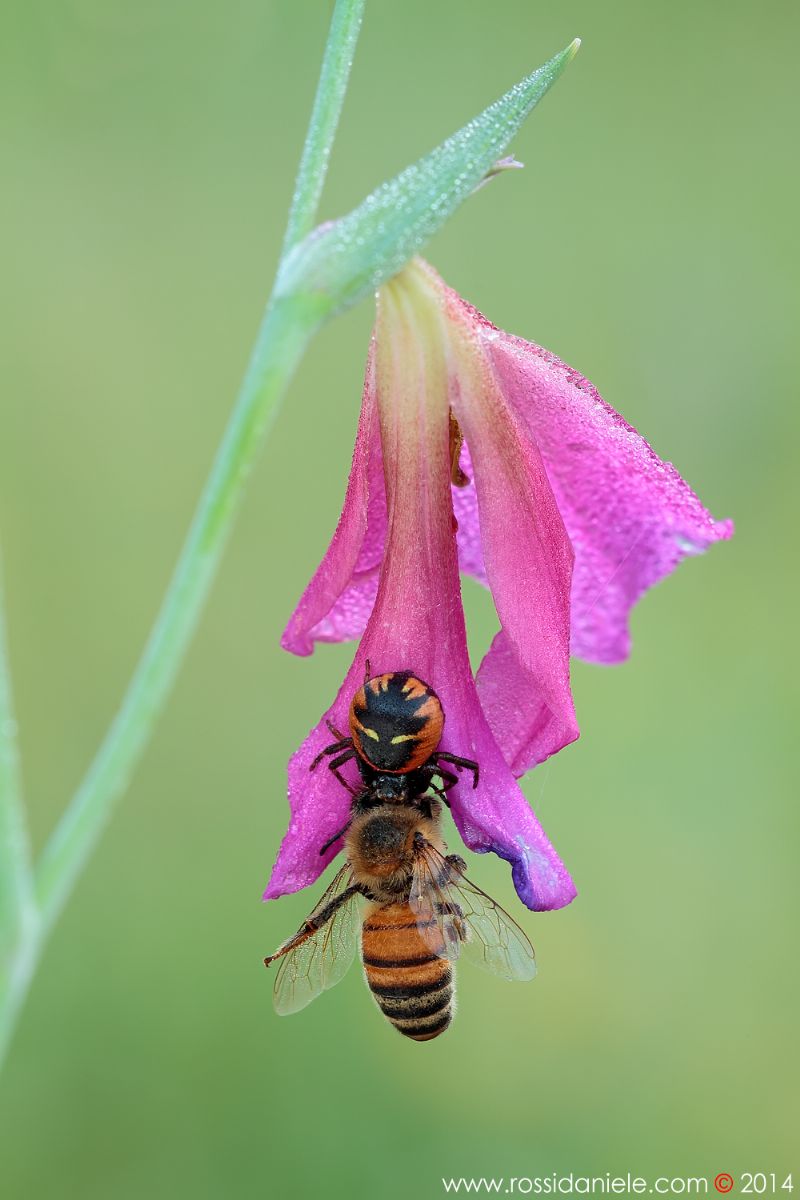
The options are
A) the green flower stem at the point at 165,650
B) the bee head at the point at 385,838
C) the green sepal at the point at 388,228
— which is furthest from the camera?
the bee head at the point at 385,838

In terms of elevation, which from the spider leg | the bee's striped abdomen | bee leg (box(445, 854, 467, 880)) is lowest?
the bee's striped abdomen

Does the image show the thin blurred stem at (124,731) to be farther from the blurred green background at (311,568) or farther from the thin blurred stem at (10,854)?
the blurred green background at (311,568)

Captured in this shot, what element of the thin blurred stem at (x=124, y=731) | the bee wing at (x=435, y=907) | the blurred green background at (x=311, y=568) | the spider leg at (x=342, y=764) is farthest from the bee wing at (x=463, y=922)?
the blurred green background at (x=311, y=568)

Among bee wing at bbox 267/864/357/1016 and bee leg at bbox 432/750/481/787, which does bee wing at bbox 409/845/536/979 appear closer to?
bee wing at bbox 267/864/357/1016

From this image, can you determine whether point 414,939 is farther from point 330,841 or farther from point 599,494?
point 599,494

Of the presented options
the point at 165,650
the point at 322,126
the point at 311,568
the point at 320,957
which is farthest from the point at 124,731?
the point at 311,568

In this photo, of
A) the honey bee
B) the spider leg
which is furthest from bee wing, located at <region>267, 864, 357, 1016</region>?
the spider leg

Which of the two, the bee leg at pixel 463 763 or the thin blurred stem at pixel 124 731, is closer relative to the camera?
the thin blurred stem at pixel 124 731

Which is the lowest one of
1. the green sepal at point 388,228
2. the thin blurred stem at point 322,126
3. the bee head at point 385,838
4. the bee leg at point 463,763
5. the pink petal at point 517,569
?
the bee head at point 385,838

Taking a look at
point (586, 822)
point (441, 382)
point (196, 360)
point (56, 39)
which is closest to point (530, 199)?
point (196, 360)
